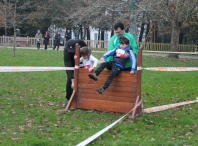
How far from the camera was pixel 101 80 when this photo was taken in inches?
262

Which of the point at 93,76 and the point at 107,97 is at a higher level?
the point at 93,76

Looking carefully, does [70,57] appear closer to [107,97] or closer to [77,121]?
[107,97]

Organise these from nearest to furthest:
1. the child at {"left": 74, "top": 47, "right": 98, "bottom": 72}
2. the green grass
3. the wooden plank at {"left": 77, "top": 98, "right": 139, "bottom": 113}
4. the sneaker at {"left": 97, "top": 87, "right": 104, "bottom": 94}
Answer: the green grass → the sneaker at {"left": 97, "top": 87, "right": 104, "bottom": 94} → the wooden plank at {"left": 77, "top": 98, "right": 139, "bottom": 113} → the child at {"left": 74, "top": 47, "right": 98, "bottom": 72}

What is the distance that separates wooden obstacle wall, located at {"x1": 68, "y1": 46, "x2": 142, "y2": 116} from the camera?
6391mm

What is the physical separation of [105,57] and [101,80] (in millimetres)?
567

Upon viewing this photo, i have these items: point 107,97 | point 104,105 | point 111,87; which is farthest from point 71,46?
point 104,105

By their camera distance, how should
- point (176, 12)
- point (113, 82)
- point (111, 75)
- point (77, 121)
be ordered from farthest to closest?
point (176, 12), point (113, 82), point (111, 75), point (77, 121)

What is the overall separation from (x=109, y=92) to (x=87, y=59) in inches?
39.9

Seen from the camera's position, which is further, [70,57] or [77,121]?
[70,57]

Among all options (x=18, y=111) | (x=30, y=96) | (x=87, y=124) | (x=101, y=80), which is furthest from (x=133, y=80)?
(x=30, y=96)

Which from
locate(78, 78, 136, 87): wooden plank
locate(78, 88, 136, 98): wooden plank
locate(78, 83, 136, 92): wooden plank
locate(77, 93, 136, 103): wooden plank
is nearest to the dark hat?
locate(78, 78, 136, 87): wooden plank

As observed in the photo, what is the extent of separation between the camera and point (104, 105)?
6.69 metres

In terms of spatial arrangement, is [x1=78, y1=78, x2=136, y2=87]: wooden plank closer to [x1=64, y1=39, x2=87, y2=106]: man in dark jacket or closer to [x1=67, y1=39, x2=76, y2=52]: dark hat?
[x1=64, y1=39, x2=87, y2=106]: man in dark jacket

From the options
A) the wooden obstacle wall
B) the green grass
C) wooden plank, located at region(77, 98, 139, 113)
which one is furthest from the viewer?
wooden plank, located at region(77, 98, 139, 113)
